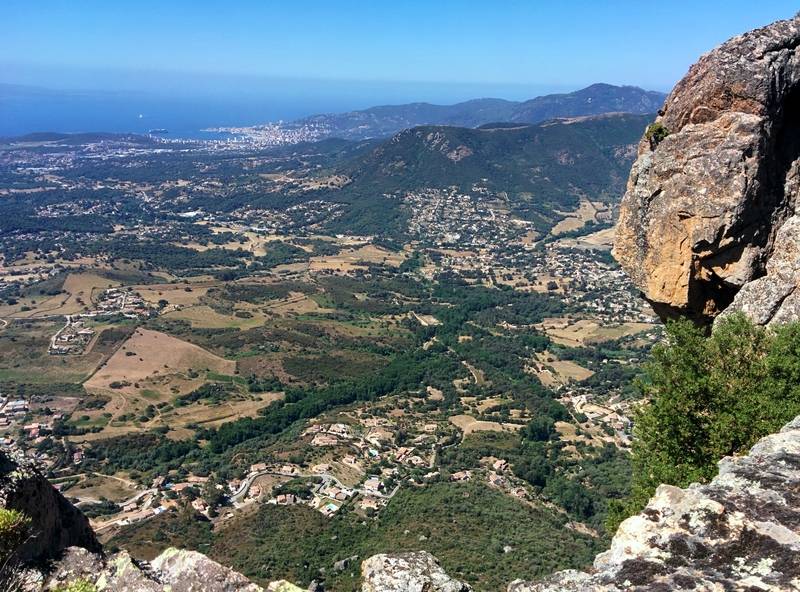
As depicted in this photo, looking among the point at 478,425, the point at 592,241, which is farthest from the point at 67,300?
the point at 592,241

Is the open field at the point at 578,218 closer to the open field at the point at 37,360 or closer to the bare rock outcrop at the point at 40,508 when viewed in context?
the open field at the point at 37,360

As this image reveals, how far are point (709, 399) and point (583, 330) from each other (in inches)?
3102

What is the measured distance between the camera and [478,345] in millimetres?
81750

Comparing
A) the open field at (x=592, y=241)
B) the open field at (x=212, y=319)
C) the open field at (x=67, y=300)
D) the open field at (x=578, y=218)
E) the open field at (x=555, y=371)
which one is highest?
the open field at (x=578, y=218)

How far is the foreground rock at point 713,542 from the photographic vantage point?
5.28m

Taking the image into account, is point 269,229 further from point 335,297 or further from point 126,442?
point 126,442

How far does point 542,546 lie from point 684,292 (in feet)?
65.1

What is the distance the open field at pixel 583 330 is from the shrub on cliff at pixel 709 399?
7170 cm

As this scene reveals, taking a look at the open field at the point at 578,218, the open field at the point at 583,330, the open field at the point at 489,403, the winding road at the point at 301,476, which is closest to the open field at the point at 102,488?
the winding road at the point at 301,476

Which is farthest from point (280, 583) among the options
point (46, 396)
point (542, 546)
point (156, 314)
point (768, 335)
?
point (156, 314)

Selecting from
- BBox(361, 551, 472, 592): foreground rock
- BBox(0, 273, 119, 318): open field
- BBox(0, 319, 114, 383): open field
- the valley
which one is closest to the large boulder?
BBox(361, 551, 472, 592): foreground rock

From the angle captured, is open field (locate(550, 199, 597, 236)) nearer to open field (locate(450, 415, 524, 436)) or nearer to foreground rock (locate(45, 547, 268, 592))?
open field (locate(450, 415, 524, 436))

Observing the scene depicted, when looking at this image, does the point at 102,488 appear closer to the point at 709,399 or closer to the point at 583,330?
the point at 709,399

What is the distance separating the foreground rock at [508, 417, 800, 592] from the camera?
208 inches
